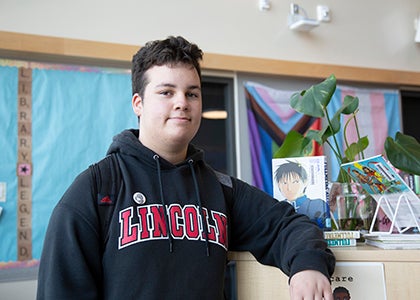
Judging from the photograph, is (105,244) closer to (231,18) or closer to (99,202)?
(99,202)

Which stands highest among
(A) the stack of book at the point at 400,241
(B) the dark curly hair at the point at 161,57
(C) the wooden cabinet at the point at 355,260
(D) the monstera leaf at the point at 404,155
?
(B) the dark curly hair at the point at 161,57

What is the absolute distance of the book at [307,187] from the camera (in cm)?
124

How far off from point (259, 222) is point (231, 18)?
2.38 meters

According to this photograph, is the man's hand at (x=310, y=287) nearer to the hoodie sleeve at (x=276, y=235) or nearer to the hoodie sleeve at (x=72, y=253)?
Result: the hoodie sleeve at (x=276, y=235)

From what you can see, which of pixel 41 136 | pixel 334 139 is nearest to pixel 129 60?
pixel 41 136

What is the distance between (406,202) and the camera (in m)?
1.16

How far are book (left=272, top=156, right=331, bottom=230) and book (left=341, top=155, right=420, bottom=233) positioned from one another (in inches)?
3.5

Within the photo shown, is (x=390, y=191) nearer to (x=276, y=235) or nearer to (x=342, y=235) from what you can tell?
(x=342, y=235)

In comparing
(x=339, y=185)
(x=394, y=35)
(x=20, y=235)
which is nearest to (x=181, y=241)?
(x=339, y=185)

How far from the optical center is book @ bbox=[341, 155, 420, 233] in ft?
3.70

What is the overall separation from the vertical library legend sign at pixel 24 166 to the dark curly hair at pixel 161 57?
164 centimetres

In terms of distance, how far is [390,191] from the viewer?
3.86 ft

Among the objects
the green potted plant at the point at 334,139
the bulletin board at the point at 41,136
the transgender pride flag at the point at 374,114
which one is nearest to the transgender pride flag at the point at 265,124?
the transgender pride flag at the point at 374,114

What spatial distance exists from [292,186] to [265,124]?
2.03m
